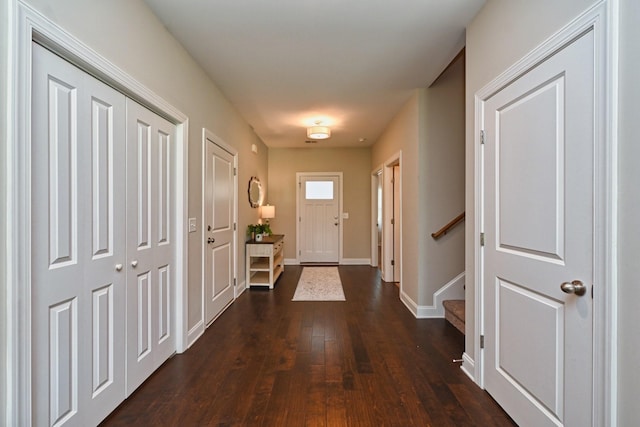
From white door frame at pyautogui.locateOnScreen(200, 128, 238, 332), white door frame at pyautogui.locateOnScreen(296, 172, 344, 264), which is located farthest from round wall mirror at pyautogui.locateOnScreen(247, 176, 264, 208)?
white door frame at pyautogui.locateOnScreen(296, 172, 344, 264)

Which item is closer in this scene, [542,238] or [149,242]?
[542,238]

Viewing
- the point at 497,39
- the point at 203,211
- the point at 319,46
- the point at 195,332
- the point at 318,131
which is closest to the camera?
the point at 497,39

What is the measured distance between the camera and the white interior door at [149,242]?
197 centimetres

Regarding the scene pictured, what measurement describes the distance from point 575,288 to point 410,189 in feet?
8.27

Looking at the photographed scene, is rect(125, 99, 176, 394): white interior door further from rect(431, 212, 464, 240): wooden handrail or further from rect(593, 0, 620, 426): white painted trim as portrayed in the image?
rect(431, 212, 464, 240): wooden handrail

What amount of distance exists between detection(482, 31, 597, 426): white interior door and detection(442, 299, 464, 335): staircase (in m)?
0.95

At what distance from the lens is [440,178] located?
3.49 metres

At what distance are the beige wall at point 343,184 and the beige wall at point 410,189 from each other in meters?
2.35

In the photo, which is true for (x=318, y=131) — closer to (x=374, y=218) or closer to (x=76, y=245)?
(x=374, y=218)

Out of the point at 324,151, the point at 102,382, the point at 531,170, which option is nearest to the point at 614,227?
the point at 531,170

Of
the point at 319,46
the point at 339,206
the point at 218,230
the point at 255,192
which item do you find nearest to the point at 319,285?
the point at 255,192

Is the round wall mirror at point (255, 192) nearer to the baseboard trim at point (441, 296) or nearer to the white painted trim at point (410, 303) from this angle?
A: the white painted trim at point (410, 303)

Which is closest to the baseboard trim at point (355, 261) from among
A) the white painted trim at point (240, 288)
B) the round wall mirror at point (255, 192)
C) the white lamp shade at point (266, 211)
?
the white lamp shade at point (266, 211)

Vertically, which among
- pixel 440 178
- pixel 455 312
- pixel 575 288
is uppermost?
pixel 440 178
